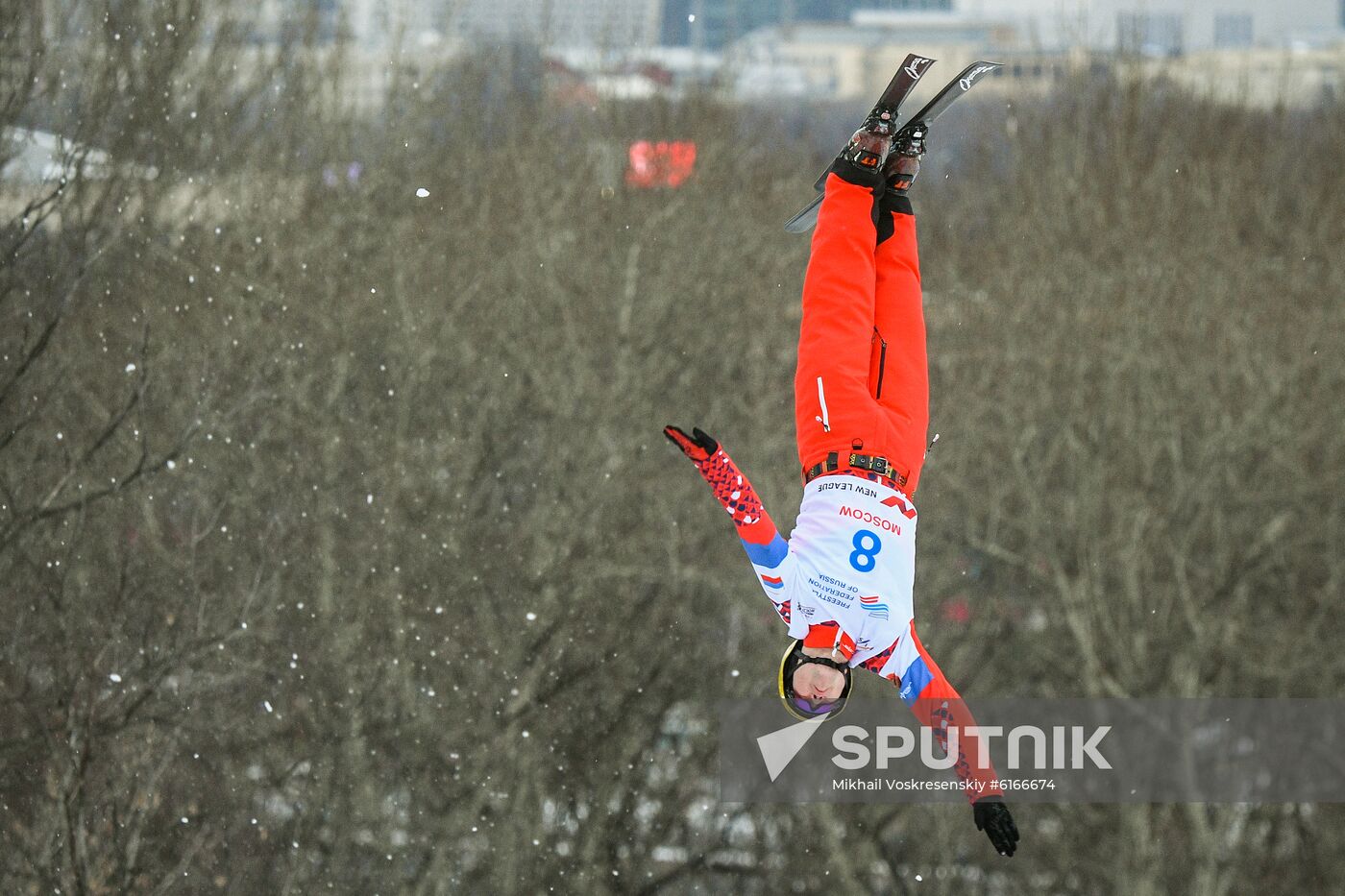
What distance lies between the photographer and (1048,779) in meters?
16.8

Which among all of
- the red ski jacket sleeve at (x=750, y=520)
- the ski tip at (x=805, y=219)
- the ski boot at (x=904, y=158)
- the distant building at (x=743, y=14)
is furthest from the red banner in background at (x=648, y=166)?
the red ski jacket sleeve at (x=750, y=520)

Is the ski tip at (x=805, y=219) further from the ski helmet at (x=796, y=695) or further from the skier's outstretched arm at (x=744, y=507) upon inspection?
the ski helmet at (x=796, y=695)

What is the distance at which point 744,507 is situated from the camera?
461 centimetres

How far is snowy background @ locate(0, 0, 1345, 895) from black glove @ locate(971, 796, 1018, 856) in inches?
350

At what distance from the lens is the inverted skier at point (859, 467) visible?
4641 mm

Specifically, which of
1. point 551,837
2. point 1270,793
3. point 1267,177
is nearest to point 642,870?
point 551,837

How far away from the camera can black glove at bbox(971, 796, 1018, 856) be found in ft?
15.1

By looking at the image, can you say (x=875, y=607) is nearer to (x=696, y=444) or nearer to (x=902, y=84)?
(x=696, y=444)

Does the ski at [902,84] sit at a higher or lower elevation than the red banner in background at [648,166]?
higher

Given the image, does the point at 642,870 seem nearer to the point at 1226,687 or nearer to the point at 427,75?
the point at 1226,687

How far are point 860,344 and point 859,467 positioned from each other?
35 centimetres

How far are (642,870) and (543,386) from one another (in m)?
5.28

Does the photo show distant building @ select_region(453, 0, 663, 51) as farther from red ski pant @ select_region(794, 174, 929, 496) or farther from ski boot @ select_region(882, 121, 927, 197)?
red ski pant @ select_region(794, 174, 929, 496)

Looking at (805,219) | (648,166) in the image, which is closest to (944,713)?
(805,219)
